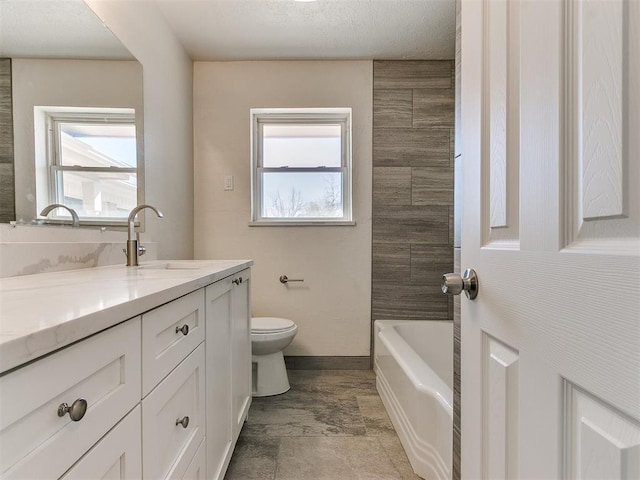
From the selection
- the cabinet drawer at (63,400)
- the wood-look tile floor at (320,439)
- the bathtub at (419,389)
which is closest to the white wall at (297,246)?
the bathtub at (419,389)

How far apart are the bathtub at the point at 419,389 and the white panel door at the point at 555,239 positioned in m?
0.64

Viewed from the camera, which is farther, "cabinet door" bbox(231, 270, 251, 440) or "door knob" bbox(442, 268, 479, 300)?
"cabinet door" bbox(231, 270, 251, 440)

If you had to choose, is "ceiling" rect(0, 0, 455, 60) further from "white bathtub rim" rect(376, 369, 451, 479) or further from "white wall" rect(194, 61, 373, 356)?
"white bathtub rim" rect(376, 369, 451, 479)

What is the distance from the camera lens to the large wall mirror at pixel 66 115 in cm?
101

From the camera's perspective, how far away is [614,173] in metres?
0.36

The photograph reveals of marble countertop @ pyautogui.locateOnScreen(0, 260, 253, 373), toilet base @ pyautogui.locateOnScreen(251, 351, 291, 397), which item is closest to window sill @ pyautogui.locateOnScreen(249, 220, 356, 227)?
toilet base @ pyautogui.locateOnScreen(251, 351, 291, 397)

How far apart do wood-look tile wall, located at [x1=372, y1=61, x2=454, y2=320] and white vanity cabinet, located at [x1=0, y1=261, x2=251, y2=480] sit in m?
1.56

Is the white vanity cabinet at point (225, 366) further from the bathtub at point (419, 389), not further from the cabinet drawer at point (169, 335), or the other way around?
the bathtub at point (419, 389)

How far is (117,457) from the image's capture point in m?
0.55

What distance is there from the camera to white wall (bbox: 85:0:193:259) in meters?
1.68

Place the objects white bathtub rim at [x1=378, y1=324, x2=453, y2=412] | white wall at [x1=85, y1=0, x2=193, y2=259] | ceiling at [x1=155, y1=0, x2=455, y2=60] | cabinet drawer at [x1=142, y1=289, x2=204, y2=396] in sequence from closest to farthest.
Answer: cabinet drawer at [x1=142, y1=289, x2=204, y2=396]
white bathtub rim at [x1=378, y1=324, x2=453, y2=412]
white wall at [x1=85, y1=0, x2=193, y2=259]
ceiling at [x1=155, y1=0, x2=455, y2=60]

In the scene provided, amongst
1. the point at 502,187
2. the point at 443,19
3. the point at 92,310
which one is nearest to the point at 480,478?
the point at 502,187

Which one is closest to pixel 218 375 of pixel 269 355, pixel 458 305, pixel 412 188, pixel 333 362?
pixel 458 305

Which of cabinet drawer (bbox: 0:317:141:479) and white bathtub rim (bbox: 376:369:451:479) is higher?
cabinet drawer (bbox: 0:317:141:479)
